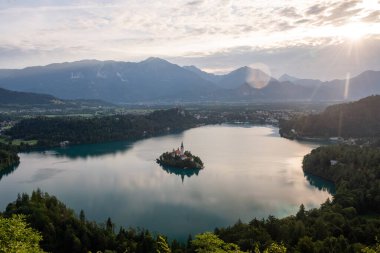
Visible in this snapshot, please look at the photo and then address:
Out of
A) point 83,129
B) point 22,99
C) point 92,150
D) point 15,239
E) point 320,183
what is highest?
point 22,99

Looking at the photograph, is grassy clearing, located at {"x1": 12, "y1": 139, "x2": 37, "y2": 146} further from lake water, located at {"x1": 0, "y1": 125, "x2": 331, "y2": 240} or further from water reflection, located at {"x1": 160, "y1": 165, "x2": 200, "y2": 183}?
water reflection, located at {"x1": 160, "y1": 165, "x2": 200, "y2": 183}

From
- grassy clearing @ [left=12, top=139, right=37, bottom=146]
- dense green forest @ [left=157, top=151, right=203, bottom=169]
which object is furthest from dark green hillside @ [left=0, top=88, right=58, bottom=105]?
dense green forest @ [left=157, top=151, right=203, bottom=169]

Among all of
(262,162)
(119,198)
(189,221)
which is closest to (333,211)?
(189,221)

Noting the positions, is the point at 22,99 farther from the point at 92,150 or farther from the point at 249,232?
the point at 249,232

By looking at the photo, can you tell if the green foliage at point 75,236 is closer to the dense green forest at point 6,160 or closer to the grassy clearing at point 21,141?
the dense green forest at point 6,160

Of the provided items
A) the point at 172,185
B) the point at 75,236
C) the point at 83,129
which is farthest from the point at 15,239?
the point at 83,129

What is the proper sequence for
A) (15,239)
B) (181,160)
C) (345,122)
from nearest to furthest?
(15,239) → (181,160) → (345,122)

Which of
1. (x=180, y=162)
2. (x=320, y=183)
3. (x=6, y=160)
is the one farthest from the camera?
(x=6, y=160)
